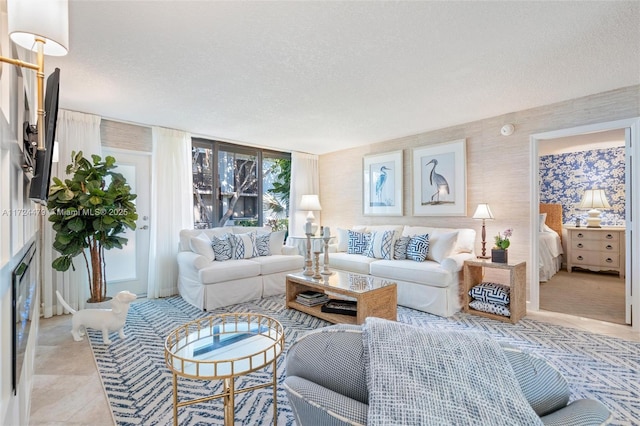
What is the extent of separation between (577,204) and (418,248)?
4.06 metres

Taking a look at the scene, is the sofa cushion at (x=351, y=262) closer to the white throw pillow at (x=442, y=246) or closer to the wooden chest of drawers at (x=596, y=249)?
the white throw pillow at (x=442, y=246)

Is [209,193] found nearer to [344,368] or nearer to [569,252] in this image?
[344,368]

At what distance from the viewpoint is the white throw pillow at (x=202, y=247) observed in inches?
150

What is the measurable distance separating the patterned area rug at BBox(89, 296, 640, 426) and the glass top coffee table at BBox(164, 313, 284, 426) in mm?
331

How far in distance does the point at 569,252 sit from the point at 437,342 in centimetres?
647

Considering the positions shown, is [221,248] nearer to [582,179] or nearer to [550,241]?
[550,241]

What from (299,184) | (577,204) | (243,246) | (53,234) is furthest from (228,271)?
(577,204)

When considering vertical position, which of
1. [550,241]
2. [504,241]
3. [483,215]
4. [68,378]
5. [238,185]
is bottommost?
[68,378]

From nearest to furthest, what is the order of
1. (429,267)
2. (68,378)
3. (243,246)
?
(68,378) → (429,267) → (243,246)

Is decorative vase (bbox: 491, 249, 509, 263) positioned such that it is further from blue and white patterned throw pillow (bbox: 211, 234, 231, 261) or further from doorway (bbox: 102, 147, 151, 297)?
doorway (bbox: 102, 147, 151, 297)

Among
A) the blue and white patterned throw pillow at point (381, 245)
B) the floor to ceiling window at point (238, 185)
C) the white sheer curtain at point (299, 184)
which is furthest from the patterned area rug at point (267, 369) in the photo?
the white sheer curtain at point (299, 184)

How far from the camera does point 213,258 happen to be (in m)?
3.91

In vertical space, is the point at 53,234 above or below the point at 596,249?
above

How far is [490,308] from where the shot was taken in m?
3.28
